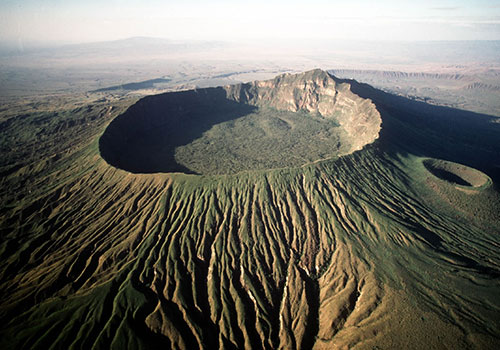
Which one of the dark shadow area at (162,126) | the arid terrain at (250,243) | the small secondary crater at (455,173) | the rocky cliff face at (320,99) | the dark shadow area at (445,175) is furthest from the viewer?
the rocky cliff face at (320,99)

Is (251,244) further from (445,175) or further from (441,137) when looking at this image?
(441,137)

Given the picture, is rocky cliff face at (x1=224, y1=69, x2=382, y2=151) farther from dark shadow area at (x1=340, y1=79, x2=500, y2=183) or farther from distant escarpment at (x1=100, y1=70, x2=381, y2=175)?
dark shadow area at (x1=340, y1=79, x2=500, y2=183)

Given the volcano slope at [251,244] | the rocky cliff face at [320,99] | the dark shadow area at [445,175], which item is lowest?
the volcano slope at [251,244]

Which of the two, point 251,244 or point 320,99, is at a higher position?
point 320,99

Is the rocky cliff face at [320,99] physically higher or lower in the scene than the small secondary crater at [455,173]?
higher

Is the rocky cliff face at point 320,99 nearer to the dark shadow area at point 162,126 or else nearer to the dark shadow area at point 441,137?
the dark shadow area at point 441,137

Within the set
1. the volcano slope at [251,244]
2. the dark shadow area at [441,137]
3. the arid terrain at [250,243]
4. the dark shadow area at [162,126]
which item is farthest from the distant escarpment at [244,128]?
the dark shadow area at [441,137]

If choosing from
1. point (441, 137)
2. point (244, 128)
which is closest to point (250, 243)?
point (244, 128)
